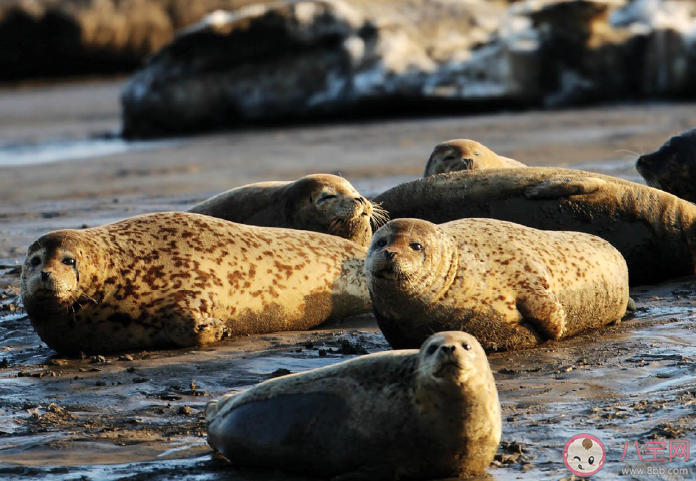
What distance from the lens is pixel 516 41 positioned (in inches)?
700

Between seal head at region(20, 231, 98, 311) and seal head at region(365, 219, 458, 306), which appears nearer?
seal head at region(365, 219, 458, 306)

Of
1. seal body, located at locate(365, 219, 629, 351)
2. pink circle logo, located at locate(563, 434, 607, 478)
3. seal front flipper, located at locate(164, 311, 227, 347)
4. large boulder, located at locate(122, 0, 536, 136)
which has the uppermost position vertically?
large boulder, located at locate(122, 0, 536, 136)

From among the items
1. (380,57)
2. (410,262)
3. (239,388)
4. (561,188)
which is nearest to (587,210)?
(561,188)

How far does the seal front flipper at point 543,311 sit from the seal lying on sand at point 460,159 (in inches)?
108

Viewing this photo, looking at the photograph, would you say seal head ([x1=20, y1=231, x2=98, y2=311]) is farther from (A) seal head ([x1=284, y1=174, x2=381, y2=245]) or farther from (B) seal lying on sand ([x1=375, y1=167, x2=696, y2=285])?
(B) seal lying on sand ([x1=375, y1=167, x2=696, y2=285])

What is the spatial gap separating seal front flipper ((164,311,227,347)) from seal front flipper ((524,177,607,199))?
222 centimetres

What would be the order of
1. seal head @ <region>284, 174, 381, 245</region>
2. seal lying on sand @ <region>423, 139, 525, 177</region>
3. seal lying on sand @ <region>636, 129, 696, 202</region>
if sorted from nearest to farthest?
seal head @ <region>284, 174, 381, 245</region> < seal lying on sand @ <region>423, 139, 525, 177</region> < seal lying on sand @ <region>636, 129, 696, 202</region>

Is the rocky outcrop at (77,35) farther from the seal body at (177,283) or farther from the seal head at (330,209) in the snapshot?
the seal body at (177,283)

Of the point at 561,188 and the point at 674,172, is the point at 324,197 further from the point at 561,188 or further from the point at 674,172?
the point at 674,172

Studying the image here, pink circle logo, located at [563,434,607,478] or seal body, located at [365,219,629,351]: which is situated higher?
A: seal body, located at [365,219,629,351]

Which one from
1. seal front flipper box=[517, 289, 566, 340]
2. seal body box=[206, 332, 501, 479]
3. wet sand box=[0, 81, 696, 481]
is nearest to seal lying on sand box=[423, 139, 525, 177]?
wet sand box=[0, 81, 696, 481]

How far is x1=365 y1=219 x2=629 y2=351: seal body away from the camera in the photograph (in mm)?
5230

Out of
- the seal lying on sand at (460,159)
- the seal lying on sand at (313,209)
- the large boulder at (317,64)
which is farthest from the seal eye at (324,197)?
the large boulder at (317,64)

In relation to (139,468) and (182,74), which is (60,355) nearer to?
(139,468)
